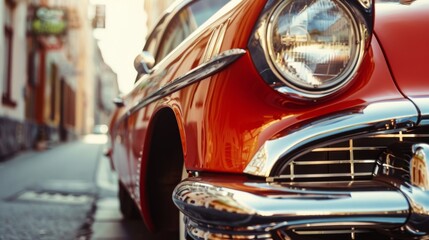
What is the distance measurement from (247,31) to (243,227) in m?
0.56

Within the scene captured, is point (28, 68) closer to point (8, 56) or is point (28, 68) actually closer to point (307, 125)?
point (8, 56)

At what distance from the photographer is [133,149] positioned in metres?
2.66

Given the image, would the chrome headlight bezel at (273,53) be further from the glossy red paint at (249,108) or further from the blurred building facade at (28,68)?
the blurred building facade at (28,68)

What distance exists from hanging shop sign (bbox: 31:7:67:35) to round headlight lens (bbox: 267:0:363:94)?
44.9 ft

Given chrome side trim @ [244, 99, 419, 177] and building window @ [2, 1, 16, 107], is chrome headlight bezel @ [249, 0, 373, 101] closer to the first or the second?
chrome side trim @ [244, 99, 419, 177]

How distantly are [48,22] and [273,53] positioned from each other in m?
13.9

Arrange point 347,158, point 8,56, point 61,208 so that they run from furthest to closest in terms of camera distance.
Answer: point 8,56, point 61,208, point 347,158

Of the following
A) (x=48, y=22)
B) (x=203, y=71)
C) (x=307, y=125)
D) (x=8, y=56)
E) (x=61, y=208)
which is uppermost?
(x=48, y=22)

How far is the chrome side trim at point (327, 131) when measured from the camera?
1421mm

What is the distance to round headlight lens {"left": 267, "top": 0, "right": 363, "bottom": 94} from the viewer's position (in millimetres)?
1479

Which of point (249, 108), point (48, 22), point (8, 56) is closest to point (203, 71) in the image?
point (249, 108)

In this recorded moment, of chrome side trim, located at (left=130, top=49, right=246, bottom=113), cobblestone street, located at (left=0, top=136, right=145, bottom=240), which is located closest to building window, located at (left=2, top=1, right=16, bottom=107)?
cobblestone street, located at (left=0, top=136, right=145, bottom=240)

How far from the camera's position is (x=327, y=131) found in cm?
142

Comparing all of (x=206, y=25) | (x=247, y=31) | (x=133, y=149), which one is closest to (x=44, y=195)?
(x=133, y=149)
